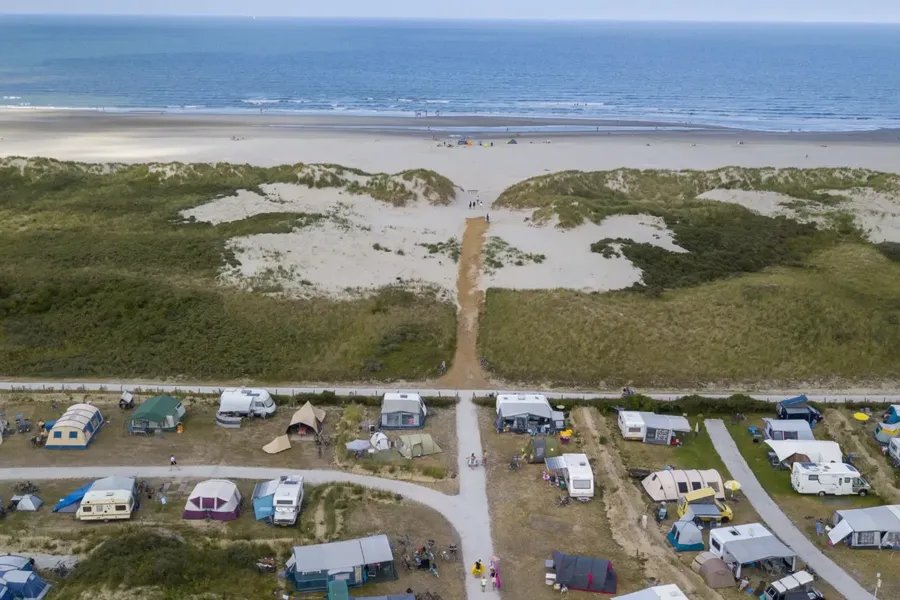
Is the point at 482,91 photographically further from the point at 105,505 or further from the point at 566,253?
the point at 105,505

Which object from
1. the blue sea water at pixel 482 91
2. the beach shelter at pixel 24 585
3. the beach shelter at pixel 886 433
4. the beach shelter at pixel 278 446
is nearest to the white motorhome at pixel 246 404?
the beach shelter at pixel 278 446

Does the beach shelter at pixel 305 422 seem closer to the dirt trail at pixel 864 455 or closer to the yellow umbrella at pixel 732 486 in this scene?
the yellow umbrella at pixel 732 486

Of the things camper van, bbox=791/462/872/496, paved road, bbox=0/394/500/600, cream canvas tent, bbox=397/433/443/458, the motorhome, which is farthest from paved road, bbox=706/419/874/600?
cream canvas tent, bbox=397/433/443/458

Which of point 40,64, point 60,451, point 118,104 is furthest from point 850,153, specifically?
point 40,64

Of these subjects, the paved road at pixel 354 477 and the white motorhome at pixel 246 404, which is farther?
the white motorhome at pixel 246 404

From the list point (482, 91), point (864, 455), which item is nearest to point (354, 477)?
point (864, 455)

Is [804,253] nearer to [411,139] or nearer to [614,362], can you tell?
[614,362]

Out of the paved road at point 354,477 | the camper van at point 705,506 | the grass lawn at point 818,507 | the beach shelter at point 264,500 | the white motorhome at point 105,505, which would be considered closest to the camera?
the grass lawn at point 818,507
